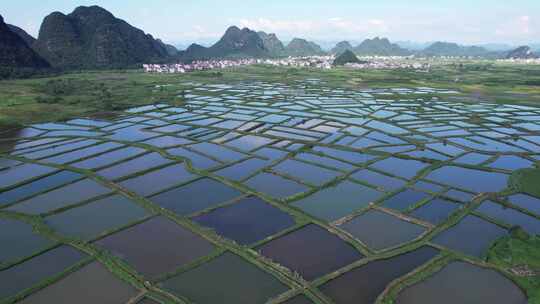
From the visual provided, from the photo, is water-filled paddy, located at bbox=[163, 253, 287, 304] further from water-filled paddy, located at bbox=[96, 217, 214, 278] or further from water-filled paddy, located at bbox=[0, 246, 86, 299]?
water-filled paddy, located at bbox=[0, 246, 86, 299]

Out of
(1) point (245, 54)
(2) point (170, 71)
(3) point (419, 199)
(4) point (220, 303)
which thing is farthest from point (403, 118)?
(1) point (245, 54)

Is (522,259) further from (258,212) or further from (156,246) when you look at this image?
(156,246)

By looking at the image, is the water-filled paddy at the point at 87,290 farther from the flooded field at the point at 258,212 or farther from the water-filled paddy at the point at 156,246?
the water-filled paddy at the point at 156,246

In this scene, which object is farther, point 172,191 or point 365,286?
point 172,191

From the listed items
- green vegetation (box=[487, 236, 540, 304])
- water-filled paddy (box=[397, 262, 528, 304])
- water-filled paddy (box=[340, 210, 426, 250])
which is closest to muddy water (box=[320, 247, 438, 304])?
water-filled paddy (box=[397, 262, 528, 304])

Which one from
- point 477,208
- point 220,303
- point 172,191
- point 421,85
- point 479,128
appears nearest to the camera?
point 220,303

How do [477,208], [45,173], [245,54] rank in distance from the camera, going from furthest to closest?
1. [245,54]
2. [45,173]
3. [477,208]

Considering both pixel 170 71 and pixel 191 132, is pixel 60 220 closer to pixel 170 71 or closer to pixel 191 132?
pixel 191 132

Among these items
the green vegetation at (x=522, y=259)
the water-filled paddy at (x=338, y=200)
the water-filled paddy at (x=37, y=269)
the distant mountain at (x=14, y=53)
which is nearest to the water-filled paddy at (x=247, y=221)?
the water-filled paddy at (x=338, y=200)
